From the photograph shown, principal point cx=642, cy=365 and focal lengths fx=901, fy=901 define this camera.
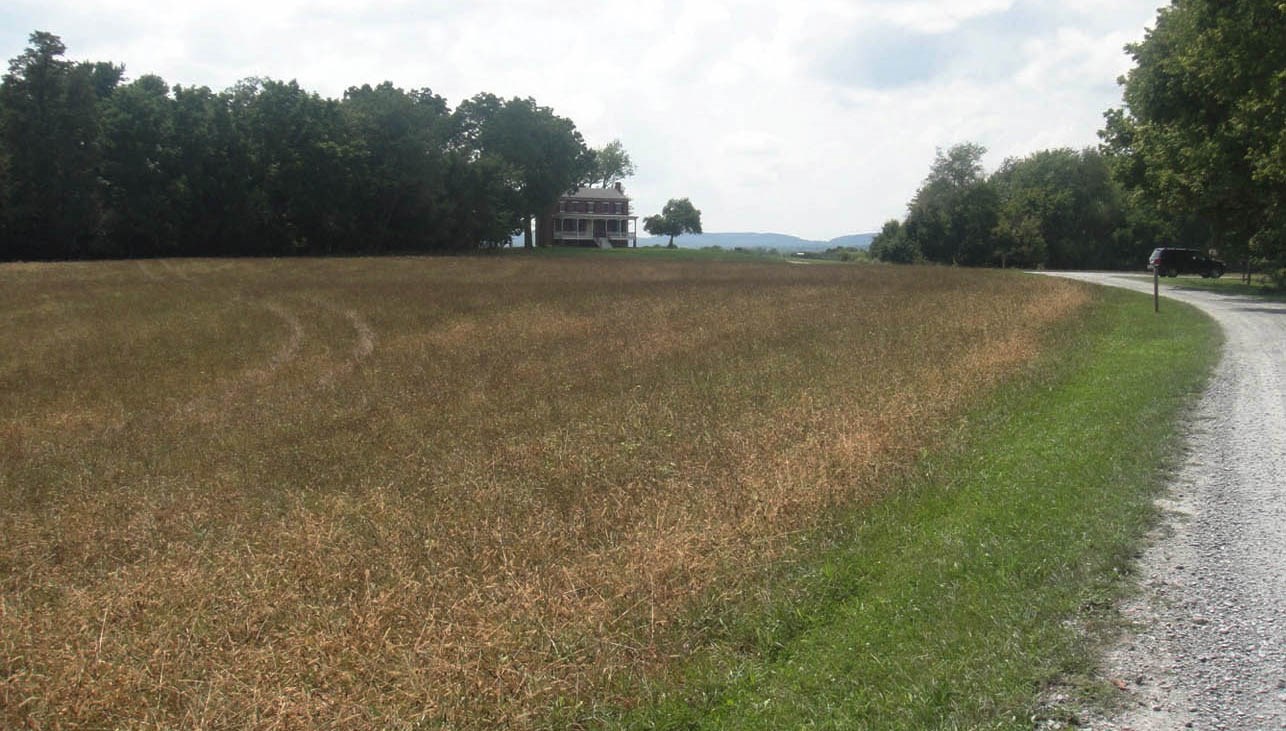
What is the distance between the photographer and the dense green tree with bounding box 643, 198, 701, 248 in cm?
17000

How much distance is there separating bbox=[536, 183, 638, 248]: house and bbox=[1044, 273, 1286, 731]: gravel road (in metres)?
118

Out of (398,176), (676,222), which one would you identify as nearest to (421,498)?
(398,176)

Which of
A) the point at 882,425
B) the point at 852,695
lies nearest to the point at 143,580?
the point at 852,695

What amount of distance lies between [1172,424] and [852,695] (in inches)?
310

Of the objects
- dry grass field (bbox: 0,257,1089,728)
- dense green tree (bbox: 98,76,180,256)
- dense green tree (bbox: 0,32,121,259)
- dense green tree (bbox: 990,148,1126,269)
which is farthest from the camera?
dense green tree (bbox: 990,148,1126,269)

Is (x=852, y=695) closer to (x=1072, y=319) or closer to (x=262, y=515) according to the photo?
(x=262, y=515)

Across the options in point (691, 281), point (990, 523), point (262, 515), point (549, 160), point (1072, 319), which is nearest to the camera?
point (990, 523)

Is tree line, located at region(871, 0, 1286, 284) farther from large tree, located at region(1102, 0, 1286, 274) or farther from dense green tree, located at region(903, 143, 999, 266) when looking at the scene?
dense green tree, located at region(903, 143, 999, 266)

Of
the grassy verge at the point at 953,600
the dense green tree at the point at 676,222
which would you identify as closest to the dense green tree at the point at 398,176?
the grassy verge at the point at 953,600

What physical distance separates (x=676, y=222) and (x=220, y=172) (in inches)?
4440

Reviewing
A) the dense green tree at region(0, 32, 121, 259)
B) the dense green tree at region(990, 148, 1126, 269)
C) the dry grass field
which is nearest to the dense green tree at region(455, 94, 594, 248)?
the dense green tree at region(0, 32, 121, 259)

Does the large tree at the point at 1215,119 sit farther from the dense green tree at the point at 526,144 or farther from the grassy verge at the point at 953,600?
the dense green tree at the point at 526,144

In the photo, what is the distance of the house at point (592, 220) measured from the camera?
128 metres

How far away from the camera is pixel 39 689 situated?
5922mm
